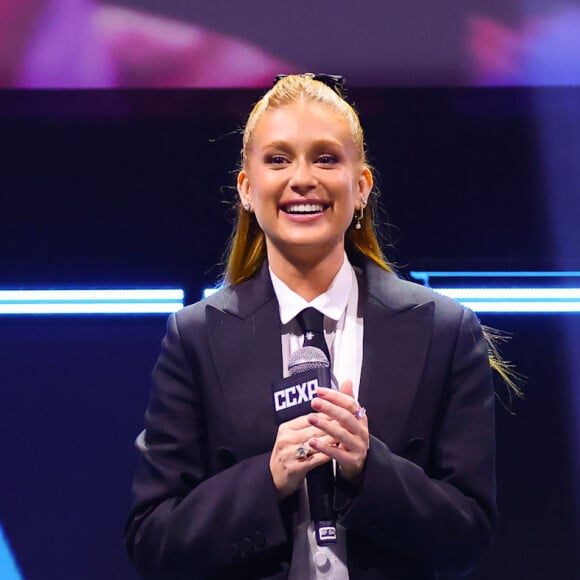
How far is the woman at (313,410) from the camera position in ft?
5.21

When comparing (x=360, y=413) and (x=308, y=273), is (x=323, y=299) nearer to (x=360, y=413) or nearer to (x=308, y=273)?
(x=308, y=273)

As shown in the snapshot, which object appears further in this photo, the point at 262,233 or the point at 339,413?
the point at 262,233

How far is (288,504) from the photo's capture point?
164 cm

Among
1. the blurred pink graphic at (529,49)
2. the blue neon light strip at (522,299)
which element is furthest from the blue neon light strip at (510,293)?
the blurred pink graphic at (529,49)

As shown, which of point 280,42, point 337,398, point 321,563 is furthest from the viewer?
point 280,42

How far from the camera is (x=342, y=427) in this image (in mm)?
1515

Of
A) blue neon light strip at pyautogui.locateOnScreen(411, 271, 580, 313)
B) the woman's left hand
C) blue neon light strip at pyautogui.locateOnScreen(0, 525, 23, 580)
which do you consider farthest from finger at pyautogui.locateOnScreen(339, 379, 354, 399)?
blue neon light strip at pyautogui.locateOnScreen(0, 525, 23, 580)

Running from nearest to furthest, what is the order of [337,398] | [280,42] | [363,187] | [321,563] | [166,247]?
[337,398] → [321,563] → [363,187] → [280,42] → [166,247]

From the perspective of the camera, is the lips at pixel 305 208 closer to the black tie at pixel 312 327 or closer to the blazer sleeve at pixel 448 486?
the black tie at pixel 312 327

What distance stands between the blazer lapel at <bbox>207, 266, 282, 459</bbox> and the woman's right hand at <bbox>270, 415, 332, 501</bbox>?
0.09 metres

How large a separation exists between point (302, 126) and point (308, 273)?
24 cm

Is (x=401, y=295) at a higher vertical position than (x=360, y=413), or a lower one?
higher

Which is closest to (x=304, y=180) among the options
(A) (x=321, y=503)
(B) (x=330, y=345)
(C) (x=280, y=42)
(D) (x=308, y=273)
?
(D) (x=308, y=273)

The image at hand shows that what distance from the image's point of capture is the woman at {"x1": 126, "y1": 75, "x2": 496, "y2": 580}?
1.59m
